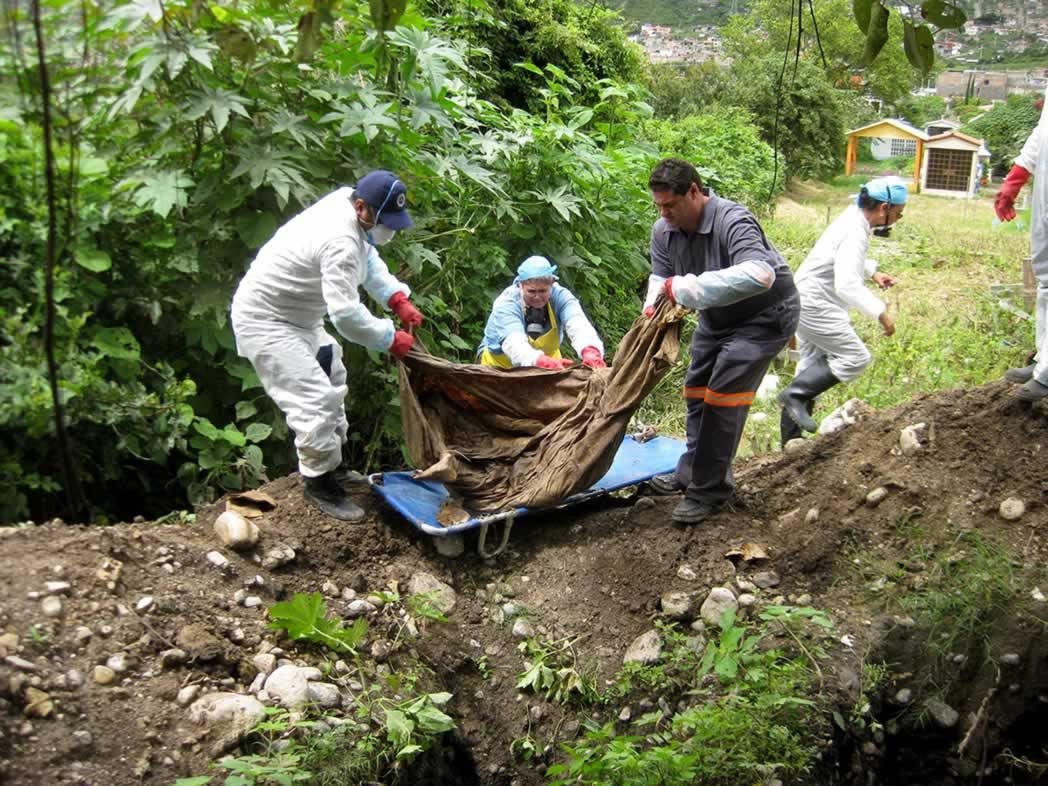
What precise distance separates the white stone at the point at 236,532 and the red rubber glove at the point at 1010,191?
4.34m

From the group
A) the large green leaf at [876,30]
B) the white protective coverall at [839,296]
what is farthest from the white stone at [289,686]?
the white protective coverall at [839,296]

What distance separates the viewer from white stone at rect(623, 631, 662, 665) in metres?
4.07

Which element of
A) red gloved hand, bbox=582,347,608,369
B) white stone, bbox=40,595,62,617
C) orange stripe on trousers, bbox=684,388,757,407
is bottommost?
white stone, bbox=40,595,62,617

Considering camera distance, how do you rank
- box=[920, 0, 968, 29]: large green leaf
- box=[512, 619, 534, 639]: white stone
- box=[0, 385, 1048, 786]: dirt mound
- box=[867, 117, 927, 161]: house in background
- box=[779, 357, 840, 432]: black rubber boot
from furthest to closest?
box=[867, 117, 927, 161]: house in background
box=[779, 357, 840, 432]: black rubber boot
box=[512, 619, 534, 639]: white stone
box=[0, 385, 1048, 786]: dirt mound
box=[920, 0, 968, 29]: large green leaf

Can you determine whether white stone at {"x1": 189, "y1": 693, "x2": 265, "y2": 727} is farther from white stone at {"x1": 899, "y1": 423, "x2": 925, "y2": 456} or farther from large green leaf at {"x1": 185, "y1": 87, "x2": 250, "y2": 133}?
white stone at {"x1": 899, "y1": 423, "x2": 925, "y2": 456}

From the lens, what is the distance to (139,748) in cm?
321

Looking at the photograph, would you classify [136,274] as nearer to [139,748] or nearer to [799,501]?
[139,748]

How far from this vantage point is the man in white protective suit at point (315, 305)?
421 cm

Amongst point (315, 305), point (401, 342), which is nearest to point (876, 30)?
point (401, 342)

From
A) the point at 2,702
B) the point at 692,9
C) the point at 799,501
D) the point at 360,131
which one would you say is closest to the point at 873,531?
the point at 799,501

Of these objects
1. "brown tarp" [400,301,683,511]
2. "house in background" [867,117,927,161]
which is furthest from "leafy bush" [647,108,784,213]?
"house in background" [867,117,927,161]

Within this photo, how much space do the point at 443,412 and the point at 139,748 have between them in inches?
85.7

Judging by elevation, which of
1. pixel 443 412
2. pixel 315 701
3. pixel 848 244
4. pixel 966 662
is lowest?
pixel 966 662

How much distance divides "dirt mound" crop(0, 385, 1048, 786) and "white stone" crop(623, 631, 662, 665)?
0.22ft
